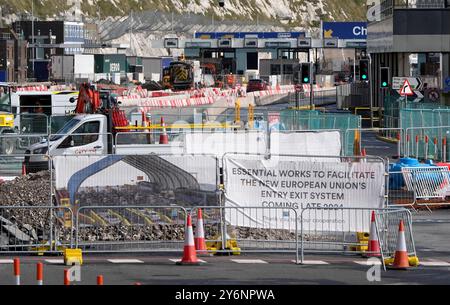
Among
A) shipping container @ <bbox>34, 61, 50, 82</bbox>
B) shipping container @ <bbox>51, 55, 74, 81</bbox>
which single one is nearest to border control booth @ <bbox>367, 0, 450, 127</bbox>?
shipping container @ <bbox>51, 55, 74, 81</bbox>

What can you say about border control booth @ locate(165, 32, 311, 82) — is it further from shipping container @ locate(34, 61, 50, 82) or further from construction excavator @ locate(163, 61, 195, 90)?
construction excavator @ locate(163, 61, 195, 90)

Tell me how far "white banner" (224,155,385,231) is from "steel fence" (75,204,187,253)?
0.89 m

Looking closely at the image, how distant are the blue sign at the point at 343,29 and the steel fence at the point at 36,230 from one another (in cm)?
12022

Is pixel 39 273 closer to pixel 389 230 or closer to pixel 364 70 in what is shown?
pixel 389 230

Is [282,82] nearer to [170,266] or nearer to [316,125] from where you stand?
[316,125]

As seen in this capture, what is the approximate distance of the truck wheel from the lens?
117 ft

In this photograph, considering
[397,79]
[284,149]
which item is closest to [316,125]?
[397,79]

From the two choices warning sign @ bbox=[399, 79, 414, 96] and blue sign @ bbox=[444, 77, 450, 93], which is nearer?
warning sign @ bbox=[399, 79, 414, 96]

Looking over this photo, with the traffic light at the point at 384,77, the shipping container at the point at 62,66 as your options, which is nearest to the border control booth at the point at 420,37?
the traffic light at the point at 384,77

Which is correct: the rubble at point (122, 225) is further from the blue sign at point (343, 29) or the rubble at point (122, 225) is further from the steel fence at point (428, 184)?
the blue sign at point (343, 29)

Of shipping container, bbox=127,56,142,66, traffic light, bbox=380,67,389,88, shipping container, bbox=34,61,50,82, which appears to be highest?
shipping container, bbox=127,56,142,66

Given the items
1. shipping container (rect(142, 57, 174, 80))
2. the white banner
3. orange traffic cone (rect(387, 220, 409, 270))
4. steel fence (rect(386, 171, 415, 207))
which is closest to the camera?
orange traffic cone (rect(387, 220, 409, 270))

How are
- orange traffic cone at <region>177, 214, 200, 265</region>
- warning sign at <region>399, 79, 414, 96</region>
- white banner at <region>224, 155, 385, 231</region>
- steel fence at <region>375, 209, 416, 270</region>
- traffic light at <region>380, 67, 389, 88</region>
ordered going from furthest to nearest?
traffic light at <region>380, 67, 389, 88</region>, warning sign at <region>399, 79, 414, 96</region>, white banner at <region>224, 155, 385, 231</region>, steel fence at <region>375, 209, 416, 270</region>, orange traffic cone at <region>177, 214, 200, 265</region>

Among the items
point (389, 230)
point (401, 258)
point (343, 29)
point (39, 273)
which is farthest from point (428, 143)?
point (343, 29)
